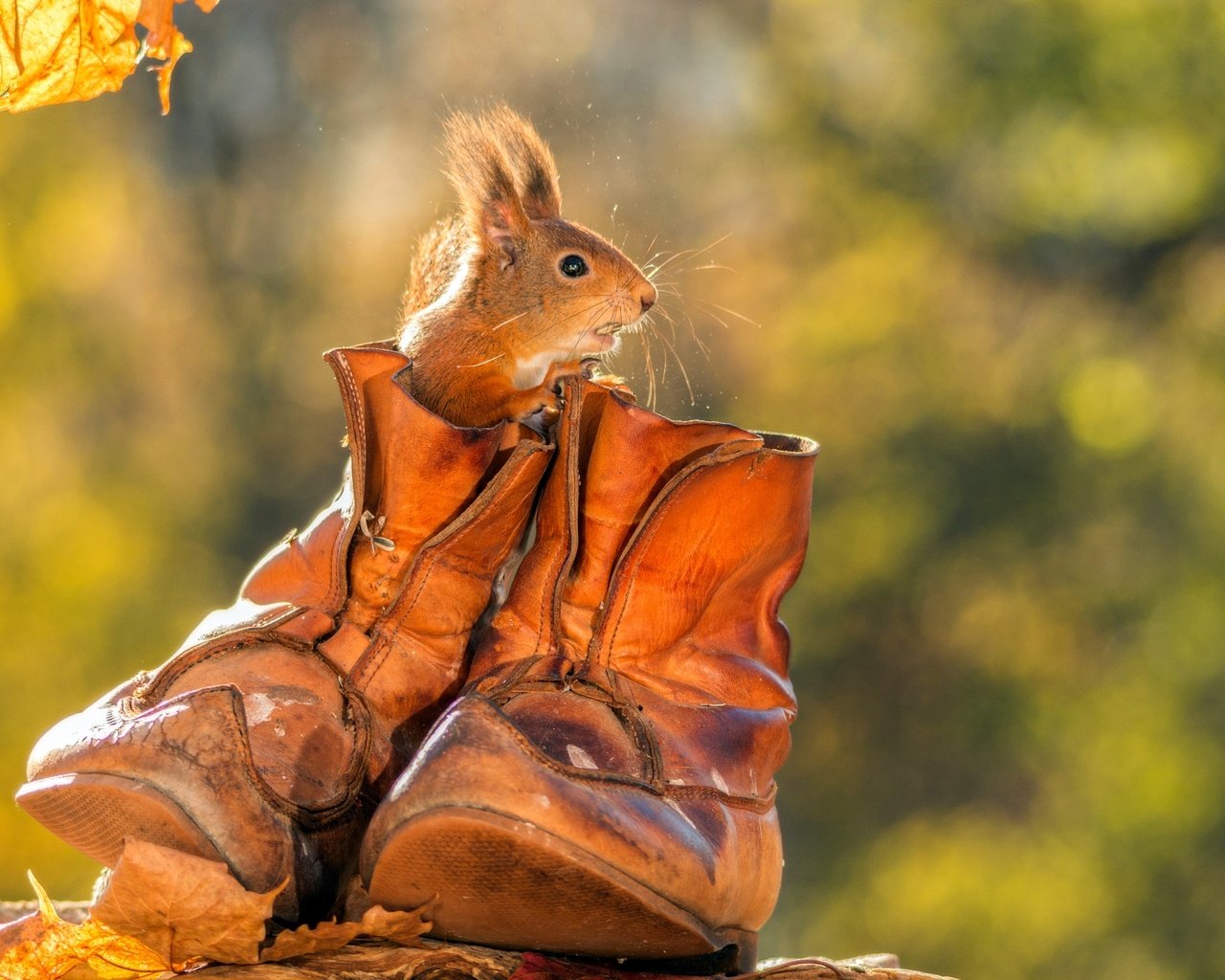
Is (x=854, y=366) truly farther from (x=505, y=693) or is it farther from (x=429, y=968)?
(x=429, y=968)

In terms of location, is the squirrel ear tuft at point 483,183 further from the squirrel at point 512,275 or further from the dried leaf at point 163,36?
the dried leaf at point 163,36

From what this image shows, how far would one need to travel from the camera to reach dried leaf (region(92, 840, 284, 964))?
1.32 m

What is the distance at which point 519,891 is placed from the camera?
1410mm

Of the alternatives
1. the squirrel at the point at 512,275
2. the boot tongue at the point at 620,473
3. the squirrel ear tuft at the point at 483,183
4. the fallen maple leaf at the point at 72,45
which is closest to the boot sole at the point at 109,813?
the boot tongue at the point at 620,473

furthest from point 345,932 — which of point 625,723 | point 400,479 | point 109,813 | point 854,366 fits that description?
point 854,366

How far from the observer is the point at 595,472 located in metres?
1.68

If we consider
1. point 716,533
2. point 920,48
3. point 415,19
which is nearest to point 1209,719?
point 920,48

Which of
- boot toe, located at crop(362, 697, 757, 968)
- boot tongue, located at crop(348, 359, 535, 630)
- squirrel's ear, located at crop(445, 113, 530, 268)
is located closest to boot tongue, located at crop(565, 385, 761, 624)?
boot tongue, located at crop(348, 359, 535, 630)

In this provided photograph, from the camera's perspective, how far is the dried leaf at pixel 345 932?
1.38 m

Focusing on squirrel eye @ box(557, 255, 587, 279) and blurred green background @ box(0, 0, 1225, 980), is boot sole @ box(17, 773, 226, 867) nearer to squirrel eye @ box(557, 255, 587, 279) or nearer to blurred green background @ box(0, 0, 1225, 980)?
squirrel eye @ box(557, 255, 587, 279)

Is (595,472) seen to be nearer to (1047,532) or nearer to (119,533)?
(1047,532)

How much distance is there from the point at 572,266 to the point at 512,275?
11 cm

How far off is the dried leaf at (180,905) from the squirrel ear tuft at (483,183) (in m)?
1.27

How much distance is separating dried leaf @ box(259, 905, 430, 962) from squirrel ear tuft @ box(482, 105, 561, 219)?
4.24 ft
